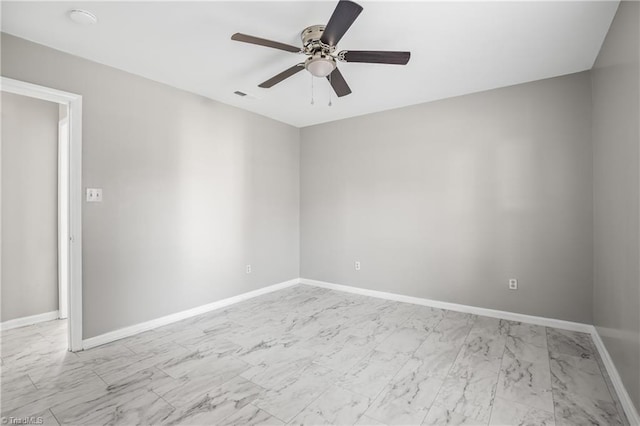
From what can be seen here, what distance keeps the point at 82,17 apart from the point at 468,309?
453 cm

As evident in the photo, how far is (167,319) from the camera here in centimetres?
324

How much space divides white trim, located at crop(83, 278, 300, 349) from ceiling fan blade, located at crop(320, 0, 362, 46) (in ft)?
10.3

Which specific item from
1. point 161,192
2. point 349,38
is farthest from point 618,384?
point 161,192

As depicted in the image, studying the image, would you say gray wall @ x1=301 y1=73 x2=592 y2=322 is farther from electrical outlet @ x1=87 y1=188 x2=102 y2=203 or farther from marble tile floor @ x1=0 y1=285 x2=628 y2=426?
electrical outlet @ x1=87 y1=188 x2=102 y2=203

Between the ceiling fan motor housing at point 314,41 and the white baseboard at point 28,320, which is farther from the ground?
the ceiling fan motor housing at point 314,41

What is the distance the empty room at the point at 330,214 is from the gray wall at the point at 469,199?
0.08 ft

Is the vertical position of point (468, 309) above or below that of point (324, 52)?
below

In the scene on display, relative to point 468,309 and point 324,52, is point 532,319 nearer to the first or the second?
point 468,309

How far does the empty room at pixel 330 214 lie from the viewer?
6.48 feet

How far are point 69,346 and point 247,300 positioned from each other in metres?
1.90

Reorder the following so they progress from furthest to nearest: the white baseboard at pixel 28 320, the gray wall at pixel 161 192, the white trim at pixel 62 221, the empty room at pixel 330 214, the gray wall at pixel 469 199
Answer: the white trim at pixel 62 221 < the white baseboard at pixel 28 320 < the gray wall at pixel 469 199 < the gray wall at pixel 161 192 < the empty room at pixel 330 214

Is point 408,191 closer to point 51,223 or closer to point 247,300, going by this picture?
point 247,300

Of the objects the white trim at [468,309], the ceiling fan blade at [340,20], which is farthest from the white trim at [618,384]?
the ceiling fan blade at [340,20]

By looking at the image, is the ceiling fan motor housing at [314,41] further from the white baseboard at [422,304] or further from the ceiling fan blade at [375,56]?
the white baseboard at [422,304]
